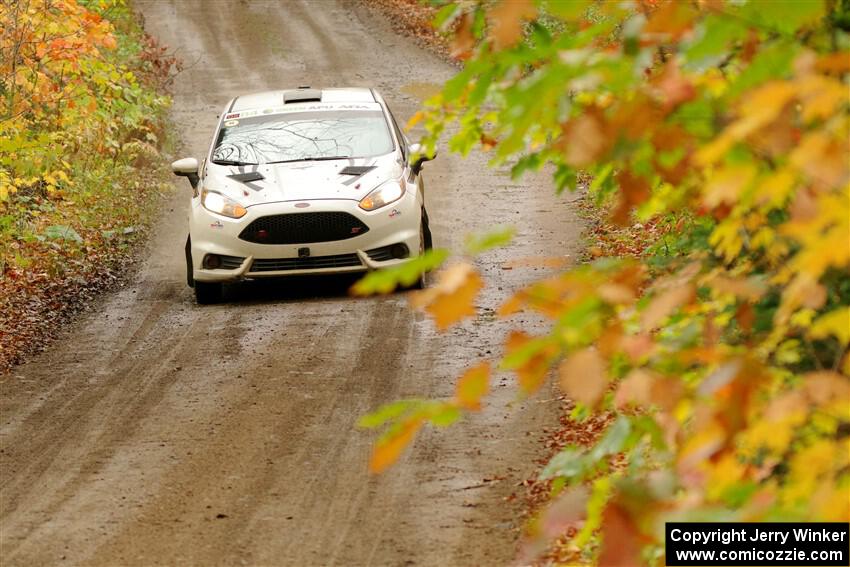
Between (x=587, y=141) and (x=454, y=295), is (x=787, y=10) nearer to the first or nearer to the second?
(x=587, y=141)

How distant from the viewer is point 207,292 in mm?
12328

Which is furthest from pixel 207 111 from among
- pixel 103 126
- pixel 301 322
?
pixel 301 322

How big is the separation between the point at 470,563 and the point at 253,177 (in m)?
7.15

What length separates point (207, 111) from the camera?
25625mm

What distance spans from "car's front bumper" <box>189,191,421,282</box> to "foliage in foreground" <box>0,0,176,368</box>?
201 cm

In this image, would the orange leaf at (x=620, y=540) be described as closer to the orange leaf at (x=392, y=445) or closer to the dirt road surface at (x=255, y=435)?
the orange leaf at (x=392, y=445)

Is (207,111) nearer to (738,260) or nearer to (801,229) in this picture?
(738,260)

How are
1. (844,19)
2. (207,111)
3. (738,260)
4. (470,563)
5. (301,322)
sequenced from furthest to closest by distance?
(207,111) → (301,322) → (470,563) → (738,260) → (844,19)

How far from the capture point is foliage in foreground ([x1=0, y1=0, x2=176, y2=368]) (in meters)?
13.0

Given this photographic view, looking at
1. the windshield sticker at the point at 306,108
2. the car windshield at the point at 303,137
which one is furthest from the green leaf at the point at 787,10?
the windshield sticker at the point at 306,108

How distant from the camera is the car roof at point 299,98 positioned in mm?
13508
